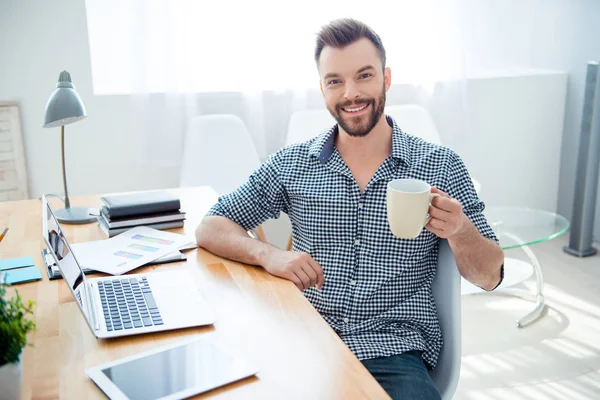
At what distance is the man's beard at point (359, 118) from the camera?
1.74 meters

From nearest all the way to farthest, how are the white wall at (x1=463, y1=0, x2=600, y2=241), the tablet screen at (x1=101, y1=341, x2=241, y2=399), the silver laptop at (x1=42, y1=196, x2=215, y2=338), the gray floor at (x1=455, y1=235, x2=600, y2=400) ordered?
the tablet screen at (x1=101, y1=341, x2=241, y2=399) < the silver laptop at (x1=42, y1=196, x2=215, y2=338) < the gray floor at (x1=455, y1=235, x2=600, y2=400) < the white wall at (x1=463, y1=0, x2=600, y2=241)

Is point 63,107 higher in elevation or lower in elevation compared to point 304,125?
higher

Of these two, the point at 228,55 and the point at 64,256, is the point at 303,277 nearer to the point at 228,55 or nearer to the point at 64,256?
the point at 64,256

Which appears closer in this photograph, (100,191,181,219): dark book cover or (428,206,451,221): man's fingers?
(428,206,451,221): man's fingers

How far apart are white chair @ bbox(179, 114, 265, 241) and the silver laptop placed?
151cm

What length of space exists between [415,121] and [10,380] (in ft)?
8.83

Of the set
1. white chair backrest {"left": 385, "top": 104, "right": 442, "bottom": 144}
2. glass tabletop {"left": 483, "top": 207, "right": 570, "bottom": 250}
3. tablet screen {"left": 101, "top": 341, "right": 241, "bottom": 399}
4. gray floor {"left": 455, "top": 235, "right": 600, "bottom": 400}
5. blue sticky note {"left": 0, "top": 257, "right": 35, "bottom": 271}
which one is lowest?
gray floor {"left": 455, "top": 235, "right": 600, "bottom": 400}

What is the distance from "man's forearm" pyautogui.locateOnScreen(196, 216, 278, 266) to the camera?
5.20 ft

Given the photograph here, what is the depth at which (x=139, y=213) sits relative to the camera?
1875 millimetres

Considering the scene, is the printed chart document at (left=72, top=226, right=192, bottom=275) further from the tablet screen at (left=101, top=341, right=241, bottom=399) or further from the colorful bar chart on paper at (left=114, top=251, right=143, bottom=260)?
the tablet screen at (left=101, top=341, right=241, bottom=399)

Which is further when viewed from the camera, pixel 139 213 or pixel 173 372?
pixel 139 213

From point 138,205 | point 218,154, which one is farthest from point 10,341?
point 218,154

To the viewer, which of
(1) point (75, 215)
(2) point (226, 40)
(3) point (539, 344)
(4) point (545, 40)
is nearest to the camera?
(1) point (75, 215)

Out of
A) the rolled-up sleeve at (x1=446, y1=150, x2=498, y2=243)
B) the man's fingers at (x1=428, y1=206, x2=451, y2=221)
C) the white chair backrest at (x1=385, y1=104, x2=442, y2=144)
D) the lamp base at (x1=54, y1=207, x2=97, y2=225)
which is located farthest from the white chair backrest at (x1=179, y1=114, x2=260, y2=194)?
the man's fingers at (x1=428, y1=206, x2=451, y2=221)
